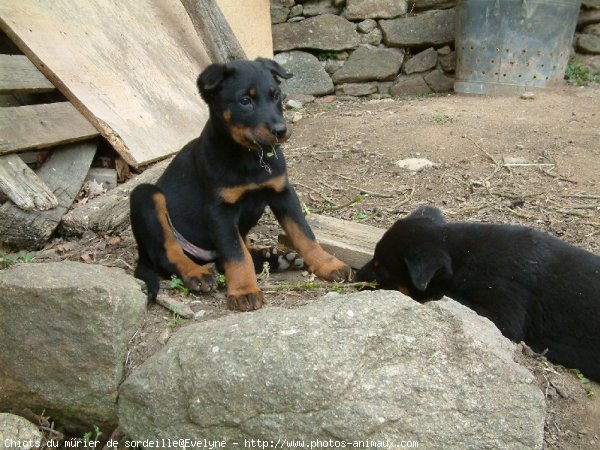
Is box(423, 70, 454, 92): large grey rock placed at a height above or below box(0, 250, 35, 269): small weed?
below

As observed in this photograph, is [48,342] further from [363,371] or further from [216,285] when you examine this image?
[363,371]

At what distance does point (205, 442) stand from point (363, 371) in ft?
2.43

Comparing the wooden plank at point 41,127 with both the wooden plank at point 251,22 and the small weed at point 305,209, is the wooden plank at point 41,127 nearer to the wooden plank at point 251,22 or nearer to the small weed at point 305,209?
the small weed at point 305,209

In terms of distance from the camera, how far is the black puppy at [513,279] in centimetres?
326

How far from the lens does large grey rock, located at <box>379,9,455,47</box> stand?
9094mm

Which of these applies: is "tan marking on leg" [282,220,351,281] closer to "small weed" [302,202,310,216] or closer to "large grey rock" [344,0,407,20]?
"small weed" [302,202,310,216]

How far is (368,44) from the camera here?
30.4 feet

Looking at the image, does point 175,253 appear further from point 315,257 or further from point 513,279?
point 513,279

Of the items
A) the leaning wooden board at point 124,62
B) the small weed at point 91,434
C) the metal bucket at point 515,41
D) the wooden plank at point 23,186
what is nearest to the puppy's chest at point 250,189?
the small weed at point 91,434

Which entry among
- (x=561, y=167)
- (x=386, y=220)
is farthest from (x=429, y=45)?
(x=386, y=220)

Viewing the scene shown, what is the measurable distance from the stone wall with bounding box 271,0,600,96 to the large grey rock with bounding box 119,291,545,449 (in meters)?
6.79

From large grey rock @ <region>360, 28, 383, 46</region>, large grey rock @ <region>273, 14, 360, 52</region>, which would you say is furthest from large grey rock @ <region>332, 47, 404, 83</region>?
large grey rock @ <region>273, 14, 360, 52</region>

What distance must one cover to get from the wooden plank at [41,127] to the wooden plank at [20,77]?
167 millimetres

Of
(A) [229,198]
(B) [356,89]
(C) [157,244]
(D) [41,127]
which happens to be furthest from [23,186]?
(B) [356,89]
